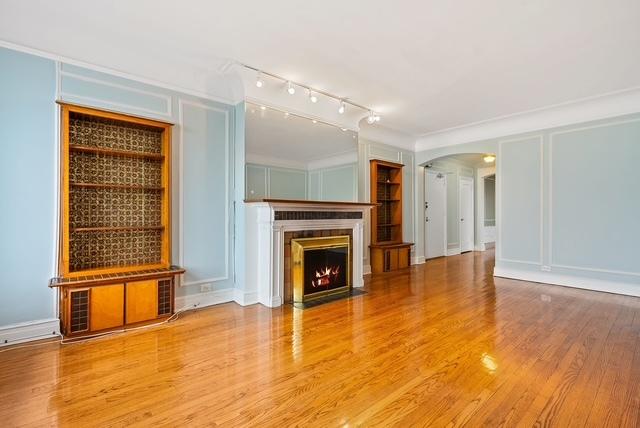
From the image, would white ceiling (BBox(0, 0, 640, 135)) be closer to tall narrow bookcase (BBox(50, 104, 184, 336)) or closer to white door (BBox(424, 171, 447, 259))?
tall narrow bookcase (BBox(50, 104, 184, 336))

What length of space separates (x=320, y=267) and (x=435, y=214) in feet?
14.5

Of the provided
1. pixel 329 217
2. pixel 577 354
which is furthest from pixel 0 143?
pixel 577 354

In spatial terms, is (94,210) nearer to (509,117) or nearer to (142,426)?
(142,426)

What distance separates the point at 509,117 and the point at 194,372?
570cm

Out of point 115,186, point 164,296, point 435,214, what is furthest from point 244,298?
point 435,214

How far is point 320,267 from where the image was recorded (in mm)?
4184

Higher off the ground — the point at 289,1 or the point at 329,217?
the point at 289,1

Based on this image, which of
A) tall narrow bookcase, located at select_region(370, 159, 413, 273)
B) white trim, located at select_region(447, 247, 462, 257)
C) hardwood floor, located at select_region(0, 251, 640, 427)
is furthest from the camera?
white trim, located at select_region(447, 247, 462, 257)

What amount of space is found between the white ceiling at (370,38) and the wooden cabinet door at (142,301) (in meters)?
2.24

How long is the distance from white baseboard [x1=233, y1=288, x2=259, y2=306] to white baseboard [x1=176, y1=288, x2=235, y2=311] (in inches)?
2.7

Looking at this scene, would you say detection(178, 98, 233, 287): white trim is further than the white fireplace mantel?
No

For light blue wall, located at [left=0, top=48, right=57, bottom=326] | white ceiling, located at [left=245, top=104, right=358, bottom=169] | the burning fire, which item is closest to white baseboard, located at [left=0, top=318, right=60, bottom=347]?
light blue wall, located at [left=0, top=48, right=57, bottom=326]

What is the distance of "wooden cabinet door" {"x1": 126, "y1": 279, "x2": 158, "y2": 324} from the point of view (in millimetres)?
3025

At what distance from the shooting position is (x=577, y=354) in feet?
8.09
